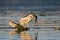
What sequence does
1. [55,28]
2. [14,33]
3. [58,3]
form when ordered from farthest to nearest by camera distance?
[58,3], [55,28], [14,33]

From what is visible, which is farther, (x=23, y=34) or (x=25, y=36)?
(x=23, y=34)

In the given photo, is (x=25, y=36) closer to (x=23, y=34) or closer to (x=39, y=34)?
(x=23, y=34)

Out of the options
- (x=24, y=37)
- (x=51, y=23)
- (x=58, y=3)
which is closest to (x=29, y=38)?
(x=24, y=37)

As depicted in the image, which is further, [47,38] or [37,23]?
[37,23]

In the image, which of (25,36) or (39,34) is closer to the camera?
(25,36)

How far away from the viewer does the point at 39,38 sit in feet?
21.2

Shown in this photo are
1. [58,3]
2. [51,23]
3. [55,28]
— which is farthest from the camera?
[58,3]

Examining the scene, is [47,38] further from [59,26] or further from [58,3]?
[58,3]

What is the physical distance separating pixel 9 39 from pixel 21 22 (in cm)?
71

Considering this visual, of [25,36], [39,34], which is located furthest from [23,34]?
[39,34]

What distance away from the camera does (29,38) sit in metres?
6.47

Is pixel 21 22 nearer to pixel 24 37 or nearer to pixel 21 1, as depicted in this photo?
pixel 24 37

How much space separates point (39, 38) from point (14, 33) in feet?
2.17

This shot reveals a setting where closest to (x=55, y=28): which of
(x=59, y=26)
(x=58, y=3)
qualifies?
(x=59, y=26)
